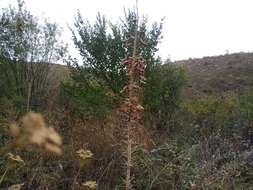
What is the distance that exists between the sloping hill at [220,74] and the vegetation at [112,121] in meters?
12.1

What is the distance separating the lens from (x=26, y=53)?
17.8m

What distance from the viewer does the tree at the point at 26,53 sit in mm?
17125

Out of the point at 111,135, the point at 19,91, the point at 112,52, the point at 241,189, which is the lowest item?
the point at 241,189

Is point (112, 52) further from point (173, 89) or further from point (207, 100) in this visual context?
point (207, 100)

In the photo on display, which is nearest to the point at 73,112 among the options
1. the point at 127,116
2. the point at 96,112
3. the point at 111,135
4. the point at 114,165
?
the point at 96,112

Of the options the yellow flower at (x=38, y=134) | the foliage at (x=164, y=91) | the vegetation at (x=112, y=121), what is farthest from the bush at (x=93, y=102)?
the yellow flower at (x=38, y=134)

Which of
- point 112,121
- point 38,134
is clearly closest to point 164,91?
point 112,121

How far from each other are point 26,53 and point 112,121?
34.0 ft

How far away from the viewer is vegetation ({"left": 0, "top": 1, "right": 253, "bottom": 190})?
3.91 meters

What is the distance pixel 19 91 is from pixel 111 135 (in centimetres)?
959

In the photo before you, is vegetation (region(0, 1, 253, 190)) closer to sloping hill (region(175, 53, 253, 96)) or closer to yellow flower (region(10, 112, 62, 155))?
yellow flower (region(10, 112, 62, 155))

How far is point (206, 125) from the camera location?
13.0 metres

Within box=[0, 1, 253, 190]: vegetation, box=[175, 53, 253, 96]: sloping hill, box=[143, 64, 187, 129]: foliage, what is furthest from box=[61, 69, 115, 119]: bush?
box=[175, 53, 253, 96]: sloping hill

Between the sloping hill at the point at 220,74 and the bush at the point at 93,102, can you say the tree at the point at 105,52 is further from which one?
the sloping hill at the point at 220,74
